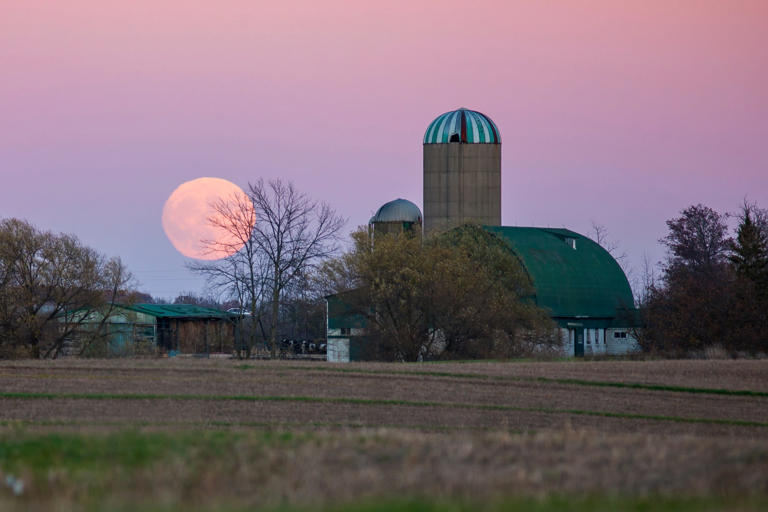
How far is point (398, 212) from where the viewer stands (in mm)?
79938

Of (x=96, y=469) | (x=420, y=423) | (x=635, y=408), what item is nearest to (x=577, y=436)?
(x=96, y=469)

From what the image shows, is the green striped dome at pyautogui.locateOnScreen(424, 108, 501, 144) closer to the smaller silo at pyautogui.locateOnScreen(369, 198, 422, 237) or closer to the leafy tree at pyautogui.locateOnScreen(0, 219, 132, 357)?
the smaller silo at pyautogui.locateOnScreen(369, 198, 422, 237)

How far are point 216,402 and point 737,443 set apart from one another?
1757 centimetres

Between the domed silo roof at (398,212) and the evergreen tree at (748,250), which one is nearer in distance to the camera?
the evergreen tree at (748,250)

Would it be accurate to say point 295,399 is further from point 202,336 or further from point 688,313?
point 202,336

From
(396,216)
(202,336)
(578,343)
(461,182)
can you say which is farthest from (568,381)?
(202,336)

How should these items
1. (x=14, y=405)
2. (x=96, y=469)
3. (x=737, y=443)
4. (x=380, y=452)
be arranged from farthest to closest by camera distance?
(x=14, y=405) < (x=737, y=443) < (x=380, y=452) < (x=96, y=469)

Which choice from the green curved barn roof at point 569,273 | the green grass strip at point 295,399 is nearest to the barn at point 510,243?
the green curved barn roof at point 569,273

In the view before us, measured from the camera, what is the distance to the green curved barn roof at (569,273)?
66.1m

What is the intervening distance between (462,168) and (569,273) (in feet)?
43.3

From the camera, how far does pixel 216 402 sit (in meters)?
Answer: 28.0

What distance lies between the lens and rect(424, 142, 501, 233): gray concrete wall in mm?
76625

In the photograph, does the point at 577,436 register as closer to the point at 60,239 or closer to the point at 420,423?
the point at 420,423

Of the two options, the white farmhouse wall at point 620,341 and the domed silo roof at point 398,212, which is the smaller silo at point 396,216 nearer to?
the domed silo roof at point 398,212
